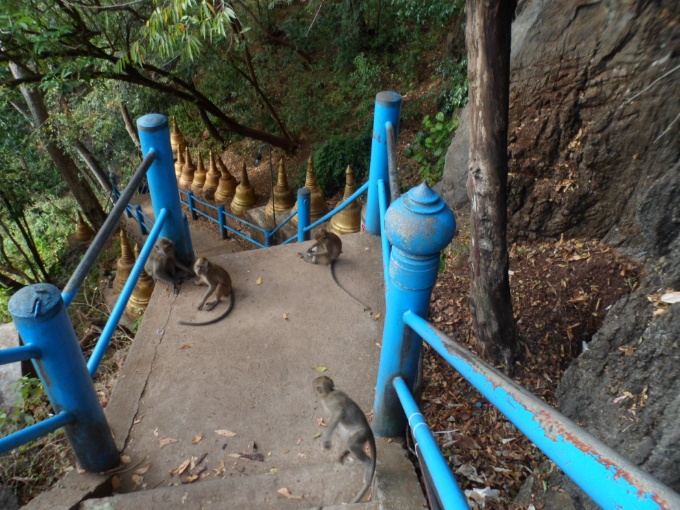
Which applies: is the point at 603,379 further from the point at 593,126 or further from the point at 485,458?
the point at 593,126

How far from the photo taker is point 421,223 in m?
Result: 1.57

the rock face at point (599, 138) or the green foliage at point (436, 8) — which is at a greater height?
the green foliage at point (436, 8)

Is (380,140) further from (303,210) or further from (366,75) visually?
(366,75)

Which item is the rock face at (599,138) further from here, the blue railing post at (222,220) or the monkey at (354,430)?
the blue railing post at (222,220)

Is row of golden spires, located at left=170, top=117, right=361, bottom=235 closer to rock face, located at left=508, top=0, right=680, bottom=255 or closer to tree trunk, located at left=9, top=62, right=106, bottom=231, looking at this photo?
tree trunk, located at left=9, top=62, right=106, bottom=231

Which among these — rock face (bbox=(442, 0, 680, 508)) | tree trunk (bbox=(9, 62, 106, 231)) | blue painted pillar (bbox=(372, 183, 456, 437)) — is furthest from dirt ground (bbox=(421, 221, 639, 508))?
tree trunk (bbox=(9, 62, 106, 231))

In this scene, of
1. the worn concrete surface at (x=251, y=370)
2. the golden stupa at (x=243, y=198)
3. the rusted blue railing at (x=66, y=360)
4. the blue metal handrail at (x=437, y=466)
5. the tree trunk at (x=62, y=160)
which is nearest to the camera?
the blue metal handrail at (x=437, y=466)

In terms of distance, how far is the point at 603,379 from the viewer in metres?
2.33

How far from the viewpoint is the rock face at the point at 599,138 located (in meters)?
2.67

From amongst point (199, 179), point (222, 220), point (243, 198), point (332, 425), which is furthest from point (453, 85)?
point (332, 425)

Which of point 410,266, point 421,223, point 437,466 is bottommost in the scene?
point 437,466

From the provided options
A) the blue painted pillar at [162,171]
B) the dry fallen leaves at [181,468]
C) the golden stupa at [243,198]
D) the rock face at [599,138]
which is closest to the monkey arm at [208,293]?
the blue painted pillar at [162,171]

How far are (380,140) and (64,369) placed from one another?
103 inches

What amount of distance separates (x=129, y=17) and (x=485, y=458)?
7.95 meters
